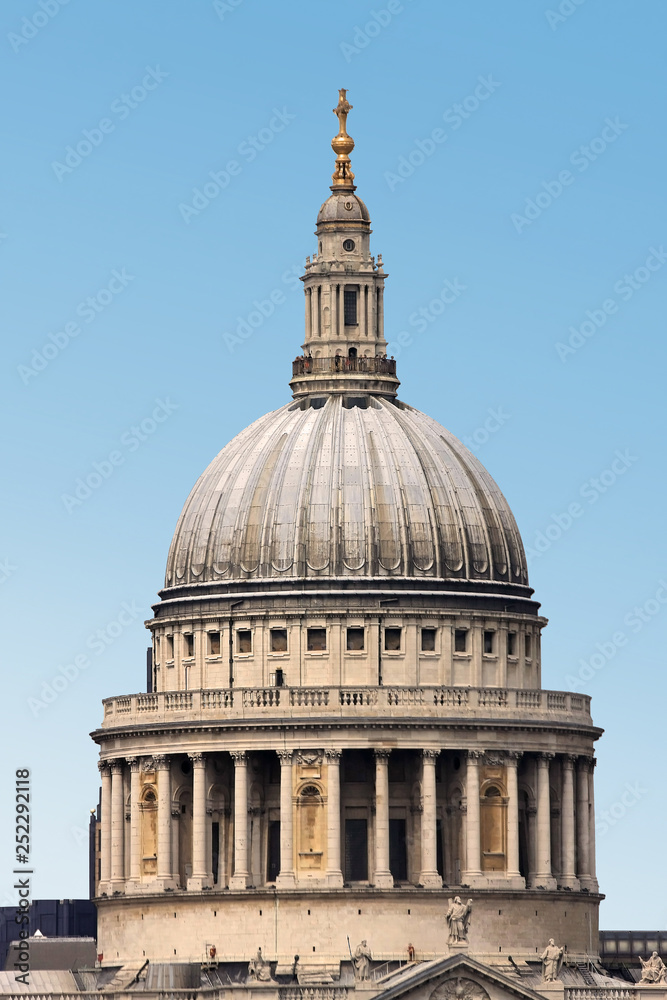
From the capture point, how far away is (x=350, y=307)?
19000cm

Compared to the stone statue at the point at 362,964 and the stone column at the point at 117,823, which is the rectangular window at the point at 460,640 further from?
the stone statue at the point at 362,964

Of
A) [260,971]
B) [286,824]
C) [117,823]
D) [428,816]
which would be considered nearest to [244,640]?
[286,824]

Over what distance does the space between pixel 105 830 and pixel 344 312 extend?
28024 millimetres

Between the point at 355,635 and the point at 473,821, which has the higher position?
the point at 355,635

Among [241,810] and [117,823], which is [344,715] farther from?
[117,823]

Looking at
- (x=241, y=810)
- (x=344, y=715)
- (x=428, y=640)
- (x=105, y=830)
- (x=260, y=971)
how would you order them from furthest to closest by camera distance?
(x=105, y=830), (x=428, y=640), (x=241, y=810), (x=344, y=715), (x=260, y=971)

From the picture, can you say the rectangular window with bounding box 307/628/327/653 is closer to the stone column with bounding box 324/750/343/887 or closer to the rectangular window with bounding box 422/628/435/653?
the rectangular window with bounding box 422/628/435/653

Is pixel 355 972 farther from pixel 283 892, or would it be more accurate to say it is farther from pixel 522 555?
pixel 522 555

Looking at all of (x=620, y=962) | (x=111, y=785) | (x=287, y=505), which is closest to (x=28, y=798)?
(x=111, y=785)

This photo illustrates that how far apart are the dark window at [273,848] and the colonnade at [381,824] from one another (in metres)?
1.55

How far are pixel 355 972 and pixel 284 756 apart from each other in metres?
13.6

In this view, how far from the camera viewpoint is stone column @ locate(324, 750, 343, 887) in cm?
17738

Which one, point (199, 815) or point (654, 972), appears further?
point (199, 815)

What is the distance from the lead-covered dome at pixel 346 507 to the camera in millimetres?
184250
